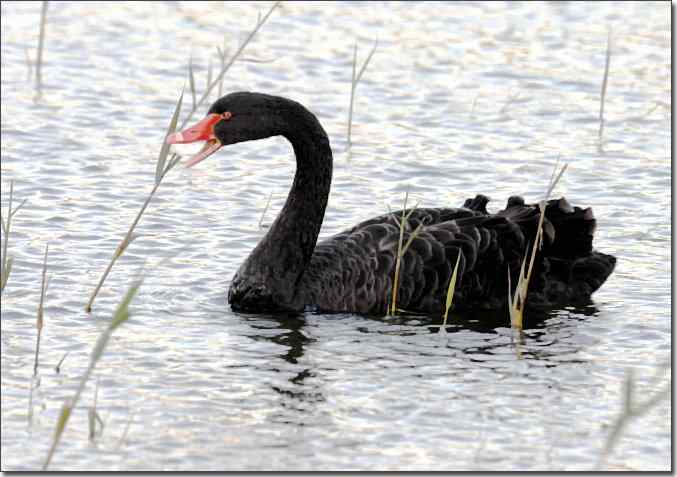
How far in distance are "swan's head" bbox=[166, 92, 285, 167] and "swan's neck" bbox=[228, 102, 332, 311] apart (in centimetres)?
8

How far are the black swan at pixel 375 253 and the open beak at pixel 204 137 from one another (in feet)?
0.28

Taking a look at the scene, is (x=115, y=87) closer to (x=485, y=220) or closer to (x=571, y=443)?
(x=485, y=220)

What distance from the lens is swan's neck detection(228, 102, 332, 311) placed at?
7820mm

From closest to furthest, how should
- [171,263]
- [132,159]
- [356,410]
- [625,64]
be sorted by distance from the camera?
[356,410] < [171,263] < [132,159] < [625,64]

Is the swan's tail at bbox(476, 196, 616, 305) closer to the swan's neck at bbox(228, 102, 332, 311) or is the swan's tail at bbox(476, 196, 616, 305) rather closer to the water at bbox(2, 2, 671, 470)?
the water at bbox(2, 2, 671, 470)

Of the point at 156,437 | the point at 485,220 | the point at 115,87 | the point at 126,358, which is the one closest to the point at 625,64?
the point at 115,87

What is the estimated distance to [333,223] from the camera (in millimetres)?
9195

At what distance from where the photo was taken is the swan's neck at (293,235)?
7.82 m

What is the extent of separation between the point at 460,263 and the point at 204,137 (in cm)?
142

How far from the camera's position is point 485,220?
8.04 m

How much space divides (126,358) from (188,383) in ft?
1.36

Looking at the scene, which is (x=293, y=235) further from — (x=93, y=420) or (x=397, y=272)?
(x=93, y=420)

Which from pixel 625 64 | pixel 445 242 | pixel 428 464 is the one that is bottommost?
pixel 428 464

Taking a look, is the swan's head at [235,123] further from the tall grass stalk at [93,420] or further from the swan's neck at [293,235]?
the tall grass stalk at [93,420]
